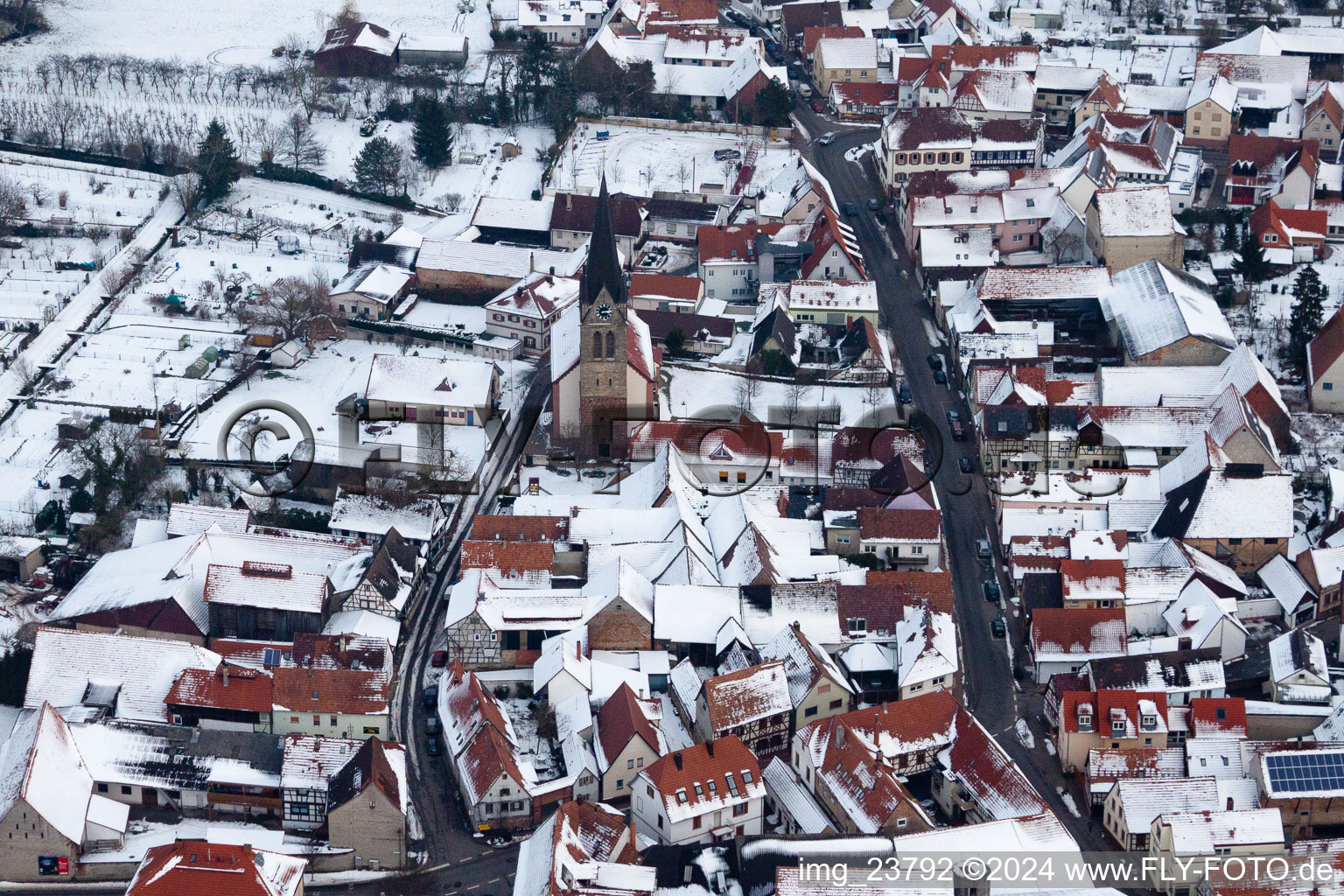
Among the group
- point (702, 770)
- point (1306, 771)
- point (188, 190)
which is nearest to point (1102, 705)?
point (1306, 771)

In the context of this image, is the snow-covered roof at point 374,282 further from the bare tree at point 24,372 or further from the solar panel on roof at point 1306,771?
the solar panel on roof at point 1306,771

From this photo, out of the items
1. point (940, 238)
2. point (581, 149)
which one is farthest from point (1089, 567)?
point (581, 149)

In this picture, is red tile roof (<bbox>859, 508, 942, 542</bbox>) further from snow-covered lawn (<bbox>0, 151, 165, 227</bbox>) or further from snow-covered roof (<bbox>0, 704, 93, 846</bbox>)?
snow-covered lawn (<bbox>0, 151, 165, 227</bbox>)

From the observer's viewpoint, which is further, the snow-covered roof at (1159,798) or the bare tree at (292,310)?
the bare tree at (292,310)

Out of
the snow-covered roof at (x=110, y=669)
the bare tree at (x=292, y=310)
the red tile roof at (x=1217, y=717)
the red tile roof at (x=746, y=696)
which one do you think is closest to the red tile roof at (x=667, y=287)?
the bare tree at (x=292, y=310)

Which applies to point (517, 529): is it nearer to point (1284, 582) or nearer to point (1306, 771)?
point (1284, 582)

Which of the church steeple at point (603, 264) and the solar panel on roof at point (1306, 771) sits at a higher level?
the church steeple at point (603, 264)

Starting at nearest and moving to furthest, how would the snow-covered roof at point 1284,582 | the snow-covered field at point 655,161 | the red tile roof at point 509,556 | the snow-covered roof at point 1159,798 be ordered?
the snow-covered roof at point 1159,798 < the snow-covered roof at point 1284,582 < the red tile roof at point 509,556 < the snow-covered field at point 655,161

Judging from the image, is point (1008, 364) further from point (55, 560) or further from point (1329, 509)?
point (55, 560)
